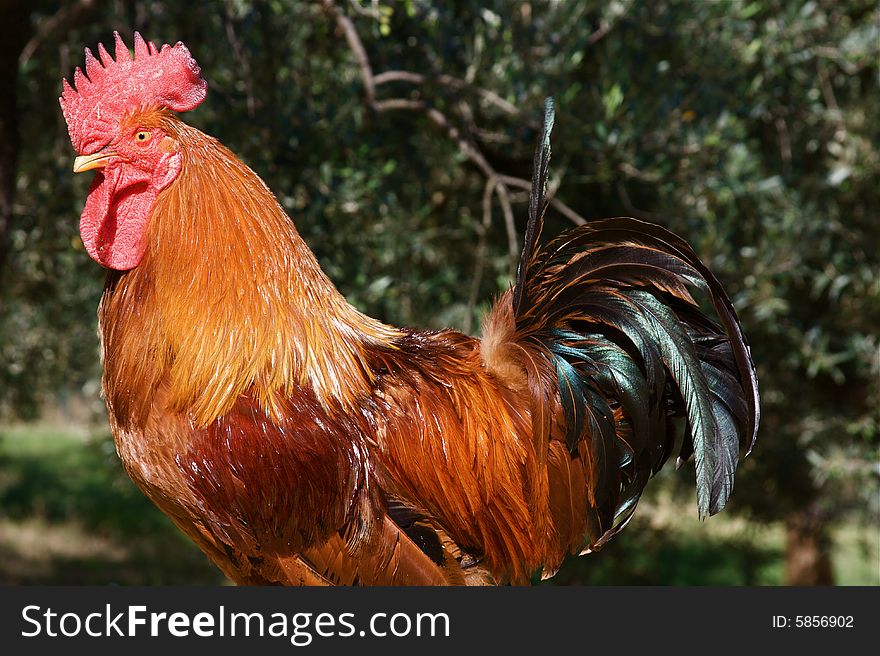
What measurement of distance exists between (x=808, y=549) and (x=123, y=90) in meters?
6.88

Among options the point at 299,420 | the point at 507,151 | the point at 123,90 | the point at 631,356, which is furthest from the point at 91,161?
the point at 507,151

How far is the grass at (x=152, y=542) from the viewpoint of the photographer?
6.86 meters

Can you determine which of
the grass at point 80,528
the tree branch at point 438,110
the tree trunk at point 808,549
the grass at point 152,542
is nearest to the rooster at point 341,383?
the tree branch at point 438,110

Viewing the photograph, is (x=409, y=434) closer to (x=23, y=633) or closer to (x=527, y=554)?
(x=527, y=554)

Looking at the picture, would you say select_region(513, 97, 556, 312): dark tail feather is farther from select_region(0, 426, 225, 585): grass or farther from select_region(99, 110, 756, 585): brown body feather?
select_region(0, 426, 225, 585): grass

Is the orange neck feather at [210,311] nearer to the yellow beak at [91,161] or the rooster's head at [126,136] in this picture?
the rooster's head at [126,136]

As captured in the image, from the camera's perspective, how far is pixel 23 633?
312cm

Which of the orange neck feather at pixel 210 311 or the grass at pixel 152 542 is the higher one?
the grass at pixel 152 542

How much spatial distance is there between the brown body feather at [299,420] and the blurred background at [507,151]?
101 cm

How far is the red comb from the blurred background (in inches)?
37.8

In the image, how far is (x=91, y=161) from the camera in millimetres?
2701

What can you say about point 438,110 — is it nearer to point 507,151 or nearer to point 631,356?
point 507,151

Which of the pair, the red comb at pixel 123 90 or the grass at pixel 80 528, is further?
the grass at pixel 80 528

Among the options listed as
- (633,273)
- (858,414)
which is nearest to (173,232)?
(633,273)
